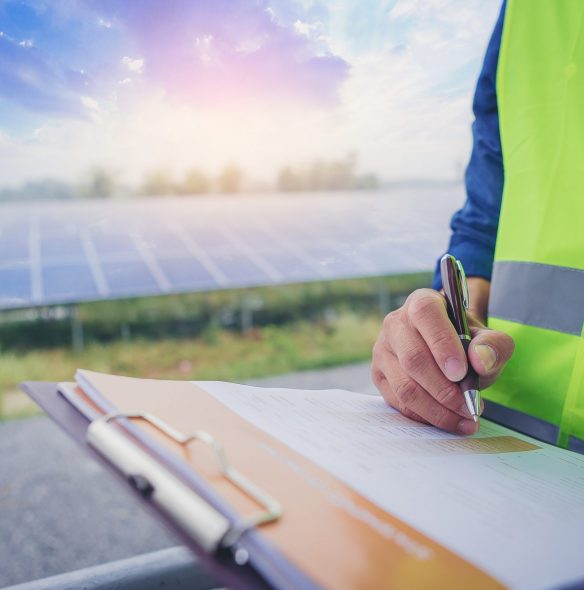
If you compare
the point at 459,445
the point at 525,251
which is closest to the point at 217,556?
the point at 459,445

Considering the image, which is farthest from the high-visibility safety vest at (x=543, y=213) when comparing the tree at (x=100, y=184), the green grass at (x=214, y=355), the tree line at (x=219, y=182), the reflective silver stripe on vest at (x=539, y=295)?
the green grass at (x=214, y=355)

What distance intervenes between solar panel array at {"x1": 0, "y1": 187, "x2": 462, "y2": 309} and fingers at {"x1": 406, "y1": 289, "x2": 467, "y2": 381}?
2212 mm

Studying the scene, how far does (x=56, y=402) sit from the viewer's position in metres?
0.47

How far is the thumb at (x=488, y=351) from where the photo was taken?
0.57 metres

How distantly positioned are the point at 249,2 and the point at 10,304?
212 centimetres

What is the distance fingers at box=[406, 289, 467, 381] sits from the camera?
22.2 inches

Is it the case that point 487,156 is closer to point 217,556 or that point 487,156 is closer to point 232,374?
point 217,556

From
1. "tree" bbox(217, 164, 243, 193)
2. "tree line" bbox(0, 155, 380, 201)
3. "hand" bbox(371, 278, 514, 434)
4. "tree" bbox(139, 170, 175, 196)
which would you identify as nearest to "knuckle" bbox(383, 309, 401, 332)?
"hand" bbox(371, 278, 514, 434)

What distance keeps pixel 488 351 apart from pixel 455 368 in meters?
0.04

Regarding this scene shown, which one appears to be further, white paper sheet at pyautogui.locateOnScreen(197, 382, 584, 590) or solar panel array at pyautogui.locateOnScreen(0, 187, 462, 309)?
solar panel array at pyautogui.locateOnScreen(0, 187, 462, 309)

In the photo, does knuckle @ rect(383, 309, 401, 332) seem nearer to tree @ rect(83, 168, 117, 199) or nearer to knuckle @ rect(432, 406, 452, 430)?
knuckle @ rect(432, 406, 452, 430)

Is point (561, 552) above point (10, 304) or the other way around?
above

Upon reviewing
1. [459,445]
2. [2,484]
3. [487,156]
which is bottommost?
[2,484]

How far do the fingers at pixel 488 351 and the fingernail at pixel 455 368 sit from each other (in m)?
0.02
